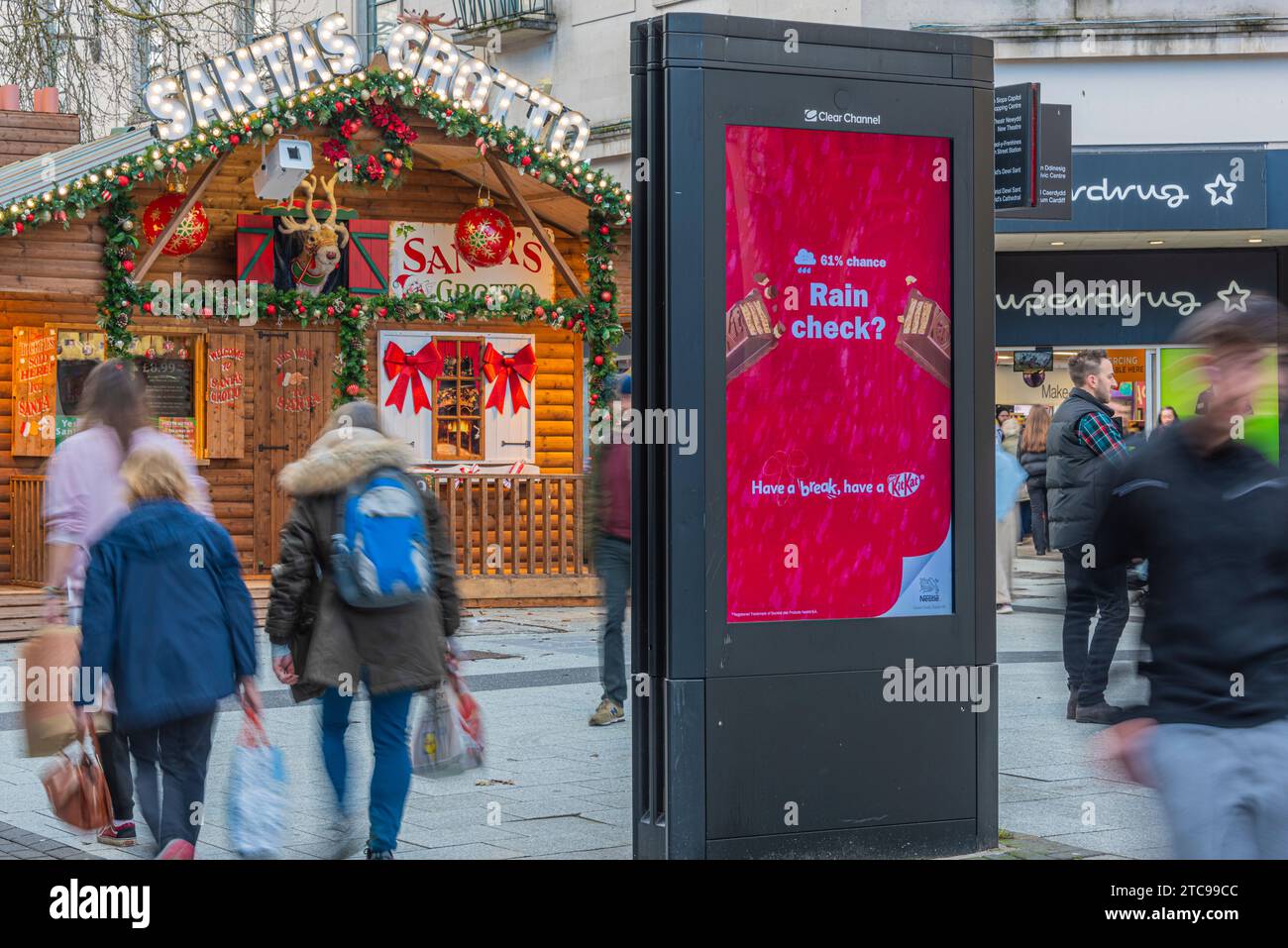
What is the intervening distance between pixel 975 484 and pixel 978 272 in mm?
809

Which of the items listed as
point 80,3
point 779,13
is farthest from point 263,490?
point 779,13

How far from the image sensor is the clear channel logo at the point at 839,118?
20.8ft

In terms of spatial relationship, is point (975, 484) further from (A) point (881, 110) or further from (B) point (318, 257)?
(B) point (318, 257)

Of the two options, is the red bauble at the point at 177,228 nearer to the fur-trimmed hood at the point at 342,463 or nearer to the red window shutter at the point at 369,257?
the red window shutter at the point at 369,257

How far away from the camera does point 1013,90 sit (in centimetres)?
1568

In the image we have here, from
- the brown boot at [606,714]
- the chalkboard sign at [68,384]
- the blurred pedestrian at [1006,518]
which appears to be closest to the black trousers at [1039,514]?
the blurred pedestrian at [1006,518]

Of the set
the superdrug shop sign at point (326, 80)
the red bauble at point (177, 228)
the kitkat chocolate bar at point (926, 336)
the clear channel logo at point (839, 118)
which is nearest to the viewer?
the clear channel logo at point (839, 118)

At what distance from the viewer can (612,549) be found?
9750mm

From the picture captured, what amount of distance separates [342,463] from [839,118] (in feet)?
7.21

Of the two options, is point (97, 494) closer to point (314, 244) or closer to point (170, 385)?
point (314, 244)

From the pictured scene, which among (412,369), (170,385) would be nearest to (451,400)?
(412,369)

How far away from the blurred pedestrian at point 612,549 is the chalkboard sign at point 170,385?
850 centimetres

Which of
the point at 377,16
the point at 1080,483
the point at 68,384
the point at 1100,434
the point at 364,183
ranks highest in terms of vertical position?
the point at 377,16

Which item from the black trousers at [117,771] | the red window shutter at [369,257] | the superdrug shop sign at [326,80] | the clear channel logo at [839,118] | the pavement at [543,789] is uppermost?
the superdrug shop sign at [326,80]
